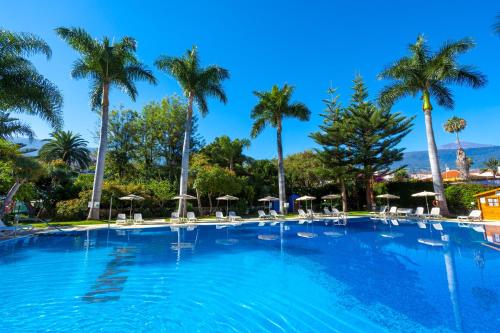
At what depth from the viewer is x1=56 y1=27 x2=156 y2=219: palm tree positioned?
54.8 ft

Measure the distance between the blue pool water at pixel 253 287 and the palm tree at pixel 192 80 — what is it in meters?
11.2

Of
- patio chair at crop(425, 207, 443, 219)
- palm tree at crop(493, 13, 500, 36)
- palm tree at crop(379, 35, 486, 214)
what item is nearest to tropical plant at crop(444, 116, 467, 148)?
palm tree at crop(379, 35, 486, 214)

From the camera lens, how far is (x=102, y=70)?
17.3 m

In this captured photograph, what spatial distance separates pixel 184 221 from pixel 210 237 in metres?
5.43

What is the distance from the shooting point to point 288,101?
23.8m

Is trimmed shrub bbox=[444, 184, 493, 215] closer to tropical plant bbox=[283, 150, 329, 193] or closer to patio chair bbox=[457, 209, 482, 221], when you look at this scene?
patio chair bbox=[457, 209, 482, 221]

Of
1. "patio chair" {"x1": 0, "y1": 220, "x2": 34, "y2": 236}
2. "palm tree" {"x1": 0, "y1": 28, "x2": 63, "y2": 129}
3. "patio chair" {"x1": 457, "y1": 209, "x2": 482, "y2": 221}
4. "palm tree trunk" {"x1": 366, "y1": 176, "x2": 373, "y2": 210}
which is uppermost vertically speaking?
"palm tree" {"x1": 0, "y1": 28, "x2": 63, "y2": 129}

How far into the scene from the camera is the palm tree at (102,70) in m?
16.7

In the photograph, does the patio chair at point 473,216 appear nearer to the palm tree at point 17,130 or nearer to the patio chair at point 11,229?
the patio chair at point 11,229

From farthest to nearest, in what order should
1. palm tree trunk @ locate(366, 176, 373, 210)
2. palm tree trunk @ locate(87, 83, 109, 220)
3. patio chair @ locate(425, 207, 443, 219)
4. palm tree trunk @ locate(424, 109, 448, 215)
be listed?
palm tree trunk @ locate(366, 176, 373, 210)
palm tree trunk @ locate(424, 109, 448, 215)
patio chair @ locate(425, 207, 443, 219)
palm tree trunk @ locate(87, 83, 109, 220)

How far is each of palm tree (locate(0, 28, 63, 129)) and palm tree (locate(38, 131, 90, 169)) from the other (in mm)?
23929

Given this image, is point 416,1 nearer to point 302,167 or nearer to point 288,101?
point 288,101

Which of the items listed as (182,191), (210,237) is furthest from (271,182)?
(210,237)

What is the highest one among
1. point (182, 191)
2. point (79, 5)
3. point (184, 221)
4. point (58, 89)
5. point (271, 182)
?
point (79, 5)
